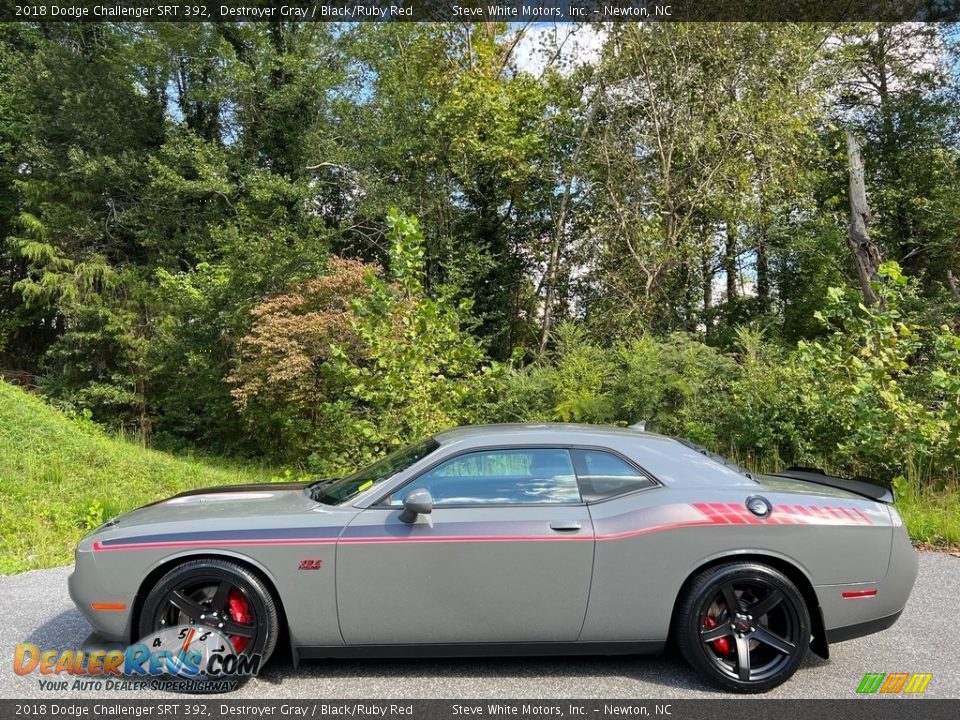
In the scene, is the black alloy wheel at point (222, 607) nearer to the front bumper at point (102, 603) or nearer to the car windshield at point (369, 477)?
the front bumper at point (102, 603)

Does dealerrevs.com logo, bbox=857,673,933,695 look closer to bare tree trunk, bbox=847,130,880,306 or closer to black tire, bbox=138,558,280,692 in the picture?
black tire, bbox=138,558,280,692

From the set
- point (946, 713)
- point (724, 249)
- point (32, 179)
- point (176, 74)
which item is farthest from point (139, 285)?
point (946, 713)

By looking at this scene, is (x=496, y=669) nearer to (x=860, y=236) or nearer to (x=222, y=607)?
(x=222, y=607)

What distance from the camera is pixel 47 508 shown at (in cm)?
767

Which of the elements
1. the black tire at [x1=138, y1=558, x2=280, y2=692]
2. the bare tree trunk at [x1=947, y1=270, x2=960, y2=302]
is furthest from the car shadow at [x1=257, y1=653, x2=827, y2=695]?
the bare tree trunk at [x1=947, y1=270, x2=960, y2=302]

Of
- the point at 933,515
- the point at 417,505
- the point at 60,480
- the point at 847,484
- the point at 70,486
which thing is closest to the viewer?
the point at 417,505

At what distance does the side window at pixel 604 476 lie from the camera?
382 cm

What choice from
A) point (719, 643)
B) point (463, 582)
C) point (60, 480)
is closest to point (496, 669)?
point (463, 582)

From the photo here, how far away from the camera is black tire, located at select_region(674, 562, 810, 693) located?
3.59m

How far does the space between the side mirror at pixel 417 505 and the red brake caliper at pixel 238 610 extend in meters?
0.98

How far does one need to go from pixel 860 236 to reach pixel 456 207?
9630 mm

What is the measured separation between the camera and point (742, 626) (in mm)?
3641

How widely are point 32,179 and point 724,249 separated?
1865 centimetres

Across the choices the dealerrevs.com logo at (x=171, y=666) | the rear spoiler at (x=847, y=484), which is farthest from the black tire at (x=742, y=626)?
the dealerrevs.com logo at (x=171, y=666)
